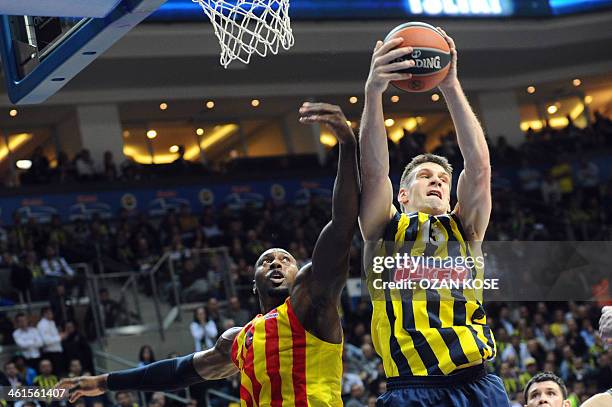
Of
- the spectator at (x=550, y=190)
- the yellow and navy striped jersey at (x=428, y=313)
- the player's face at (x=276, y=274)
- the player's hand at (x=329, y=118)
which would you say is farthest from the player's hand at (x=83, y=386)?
the spectator at (x=550, y=190)

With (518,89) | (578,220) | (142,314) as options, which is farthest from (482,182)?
(518,89)

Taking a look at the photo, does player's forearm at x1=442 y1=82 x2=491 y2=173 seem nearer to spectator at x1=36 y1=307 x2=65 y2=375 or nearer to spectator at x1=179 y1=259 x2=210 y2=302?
spectator at x1=36 y1=307 x2=65 y2=375

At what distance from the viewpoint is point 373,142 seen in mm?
4828

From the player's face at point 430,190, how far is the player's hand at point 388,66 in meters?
0.54

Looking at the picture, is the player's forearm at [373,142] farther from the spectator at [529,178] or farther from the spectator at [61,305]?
the spectator at [529,178]

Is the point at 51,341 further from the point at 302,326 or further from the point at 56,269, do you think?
the point at 302,326

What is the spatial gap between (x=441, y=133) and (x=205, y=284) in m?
12.3

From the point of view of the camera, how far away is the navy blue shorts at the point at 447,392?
4715 mm

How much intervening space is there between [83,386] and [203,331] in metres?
8.78

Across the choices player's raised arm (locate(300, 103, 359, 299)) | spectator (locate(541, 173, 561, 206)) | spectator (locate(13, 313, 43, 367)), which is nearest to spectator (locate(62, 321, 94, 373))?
spectator (locate(13, 313, 43, 367))

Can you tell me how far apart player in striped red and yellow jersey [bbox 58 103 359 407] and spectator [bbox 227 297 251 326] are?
9.34 meters

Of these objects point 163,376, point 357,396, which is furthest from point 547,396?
point 357,396

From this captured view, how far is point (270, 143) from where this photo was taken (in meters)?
25.8

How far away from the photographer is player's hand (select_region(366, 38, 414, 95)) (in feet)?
15.4
